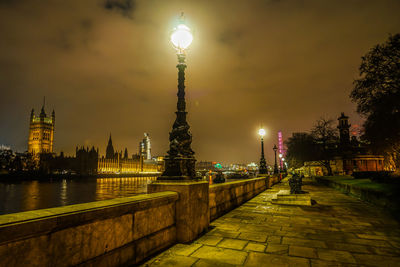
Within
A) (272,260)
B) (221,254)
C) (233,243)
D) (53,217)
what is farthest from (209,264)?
(53,217)

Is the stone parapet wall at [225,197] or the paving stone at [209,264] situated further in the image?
the stone parapet wall at [225,197]

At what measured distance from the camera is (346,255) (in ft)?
14.9

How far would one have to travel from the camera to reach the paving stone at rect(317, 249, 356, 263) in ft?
14.2

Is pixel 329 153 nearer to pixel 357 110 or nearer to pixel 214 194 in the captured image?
pixel 357 110

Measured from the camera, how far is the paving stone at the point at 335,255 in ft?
14.2

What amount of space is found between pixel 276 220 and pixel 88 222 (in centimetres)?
620

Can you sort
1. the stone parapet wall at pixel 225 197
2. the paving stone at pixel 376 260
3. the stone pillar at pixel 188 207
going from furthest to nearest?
the stone parapet wall at pixel 225 197
the stone pillar at pixel 188 207
the paving stone at pixel 376 260

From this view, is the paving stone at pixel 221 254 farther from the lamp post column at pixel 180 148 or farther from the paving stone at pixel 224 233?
the lamp post column at pixel 180 148

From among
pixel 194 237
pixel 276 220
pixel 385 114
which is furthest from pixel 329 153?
pixel 194 237

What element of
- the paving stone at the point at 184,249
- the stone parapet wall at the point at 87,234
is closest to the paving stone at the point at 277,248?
the paving stone at the point at 184,249

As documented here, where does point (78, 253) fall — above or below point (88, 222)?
below

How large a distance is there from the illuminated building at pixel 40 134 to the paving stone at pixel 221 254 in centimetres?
18737

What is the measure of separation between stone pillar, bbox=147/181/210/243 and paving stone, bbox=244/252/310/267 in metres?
1.44

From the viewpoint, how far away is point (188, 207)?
532 cm
